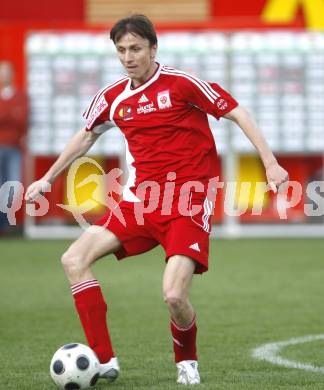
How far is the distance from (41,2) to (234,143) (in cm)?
542

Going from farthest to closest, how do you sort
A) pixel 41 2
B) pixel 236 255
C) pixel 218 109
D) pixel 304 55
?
pixel 41 2, pixel 304 55, pixel 236 255, pixel 218 109

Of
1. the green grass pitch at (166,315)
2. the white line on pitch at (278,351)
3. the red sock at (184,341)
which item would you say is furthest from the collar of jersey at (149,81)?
the white line on pitch at (278,351)

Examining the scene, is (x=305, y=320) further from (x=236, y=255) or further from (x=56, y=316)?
(x=236, y=255)

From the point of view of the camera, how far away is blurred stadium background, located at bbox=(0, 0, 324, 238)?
705 inches

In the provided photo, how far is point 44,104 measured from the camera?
59.7 feet

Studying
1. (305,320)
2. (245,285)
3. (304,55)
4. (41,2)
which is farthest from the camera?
(41,2)

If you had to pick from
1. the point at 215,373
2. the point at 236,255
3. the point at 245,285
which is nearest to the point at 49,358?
the point at 215,373

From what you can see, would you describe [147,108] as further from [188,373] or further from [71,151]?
[188,373]

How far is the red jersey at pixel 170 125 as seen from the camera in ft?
21.7

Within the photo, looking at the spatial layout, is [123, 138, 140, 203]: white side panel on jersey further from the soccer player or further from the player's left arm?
the player's left arm

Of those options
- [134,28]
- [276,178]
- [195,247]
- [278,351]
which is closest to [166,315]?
[278,351]

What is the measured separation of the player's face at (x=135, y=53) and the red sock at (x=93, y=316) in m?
1.21

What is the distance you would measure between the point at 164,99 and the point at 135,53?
0.34 meters

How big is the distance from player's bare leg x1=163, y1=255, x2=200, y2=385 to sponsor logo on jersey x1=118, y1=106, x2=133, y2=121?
879 millimetres
